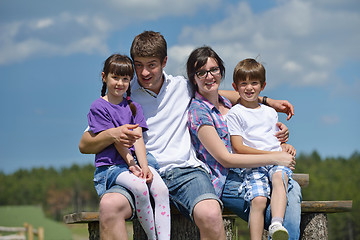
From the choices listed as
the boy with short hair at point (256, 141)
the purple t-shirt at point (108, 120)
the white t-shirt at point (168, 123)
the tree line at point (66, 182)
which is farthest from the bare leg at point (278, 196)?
the tree line at point (66, 182)

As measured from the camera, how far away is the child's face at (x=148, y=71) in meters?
3.65

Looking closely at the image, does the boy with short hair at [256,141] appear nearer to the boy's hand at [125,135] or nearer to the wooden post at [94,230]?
the boy's hand at [125,135]

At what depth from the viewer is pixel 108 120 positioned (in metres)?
3.40

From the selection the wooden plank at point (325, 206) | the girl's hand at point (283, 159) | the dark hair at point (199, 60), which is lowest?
the wooden plank at point (325, 206)

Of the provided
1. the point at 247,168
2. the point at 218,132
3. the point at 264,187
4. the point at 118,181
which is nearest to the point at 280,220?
the point at 264,187

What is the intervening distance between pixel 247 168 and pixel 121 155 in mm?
962

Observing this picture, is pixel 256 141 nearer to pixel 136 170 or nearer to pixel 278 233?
pixel 278 233

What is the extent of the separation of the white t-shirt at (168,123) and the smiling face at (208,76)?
0.54 ft

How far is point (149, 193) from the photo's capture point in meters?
3.30

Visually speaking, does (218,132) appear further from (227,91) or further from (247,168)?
(227,91)

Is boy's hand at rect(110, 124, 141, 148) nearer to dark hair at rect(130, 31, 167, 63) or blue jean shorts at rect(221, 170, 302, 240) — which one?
dark hair at rect(130, 31, 167, 63)

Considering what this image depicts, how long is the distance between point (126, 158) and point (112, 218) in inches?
17.9

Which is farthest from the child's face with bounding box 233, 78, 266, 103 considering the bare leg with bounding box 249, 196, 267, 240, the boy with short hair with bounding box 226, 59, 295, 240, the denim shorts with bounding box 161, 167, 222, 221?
the bare leg with bounding box 249, 196, 267, 240

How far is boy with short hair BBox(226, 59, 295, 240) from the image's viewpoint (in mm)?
3373
